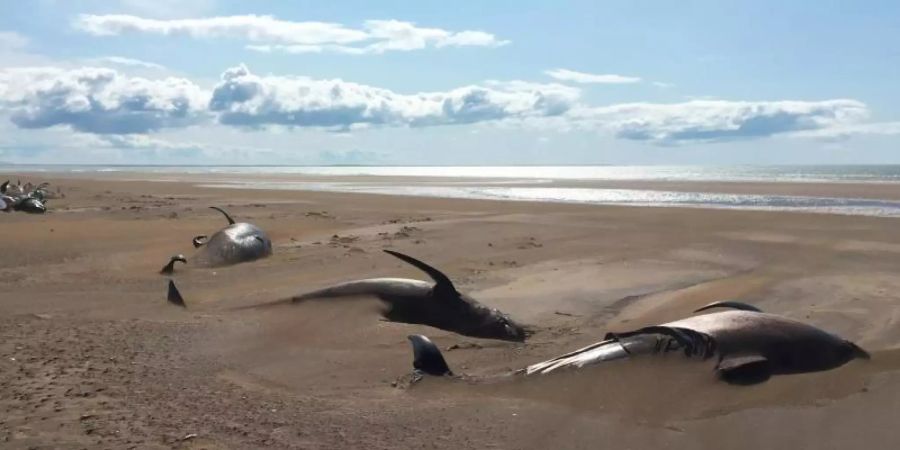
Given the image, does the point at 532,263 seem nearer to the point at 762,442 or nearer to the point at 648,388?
the point at 648,388

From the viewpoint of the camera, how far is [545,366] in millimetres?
5332

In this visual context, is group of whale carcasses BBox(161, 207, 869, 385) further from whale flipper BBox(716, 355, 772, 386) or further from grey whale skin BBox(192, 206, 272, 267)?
grey whale skin BBox(192, 206, 272, 267)

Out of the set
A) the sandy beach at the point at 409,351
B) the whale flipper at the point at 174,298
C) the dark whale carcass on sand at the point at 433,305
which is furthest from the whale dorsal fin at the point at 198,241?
the dark whale carcass on sand at the point at 433,305

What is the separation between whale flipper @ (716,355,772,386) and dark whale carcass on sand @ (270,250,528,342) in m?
2.15

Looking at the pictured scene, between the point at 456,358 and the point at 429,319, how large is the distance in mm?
1204

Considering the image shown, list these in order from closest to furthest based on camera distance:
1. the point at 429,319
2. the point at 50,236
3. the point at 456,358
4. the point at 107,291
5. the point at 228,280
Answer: the point at 456,358, the point at 429,319, the point at 107,291, the point at 228,280, the point at 50,236

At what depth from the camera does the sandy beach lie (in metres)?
4.31

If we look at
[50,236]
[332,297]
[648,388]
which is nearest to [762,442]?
[648,388]

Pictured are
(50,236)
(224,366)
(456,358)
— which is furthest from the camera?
(50,236)

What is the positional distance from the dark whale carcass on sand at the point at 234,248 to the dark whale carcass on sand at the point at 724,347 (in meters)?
6.41

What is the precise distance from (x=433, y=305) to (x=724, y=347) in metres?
2.87

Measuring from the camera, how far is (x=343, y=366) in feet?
19.1

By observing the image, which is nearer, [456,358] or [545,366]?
[545,366]

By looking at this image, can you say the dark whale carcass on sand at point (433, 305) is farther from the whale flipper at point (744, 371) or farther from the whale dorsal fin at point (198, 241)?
the whale dorsal fin at point (198, 241)
